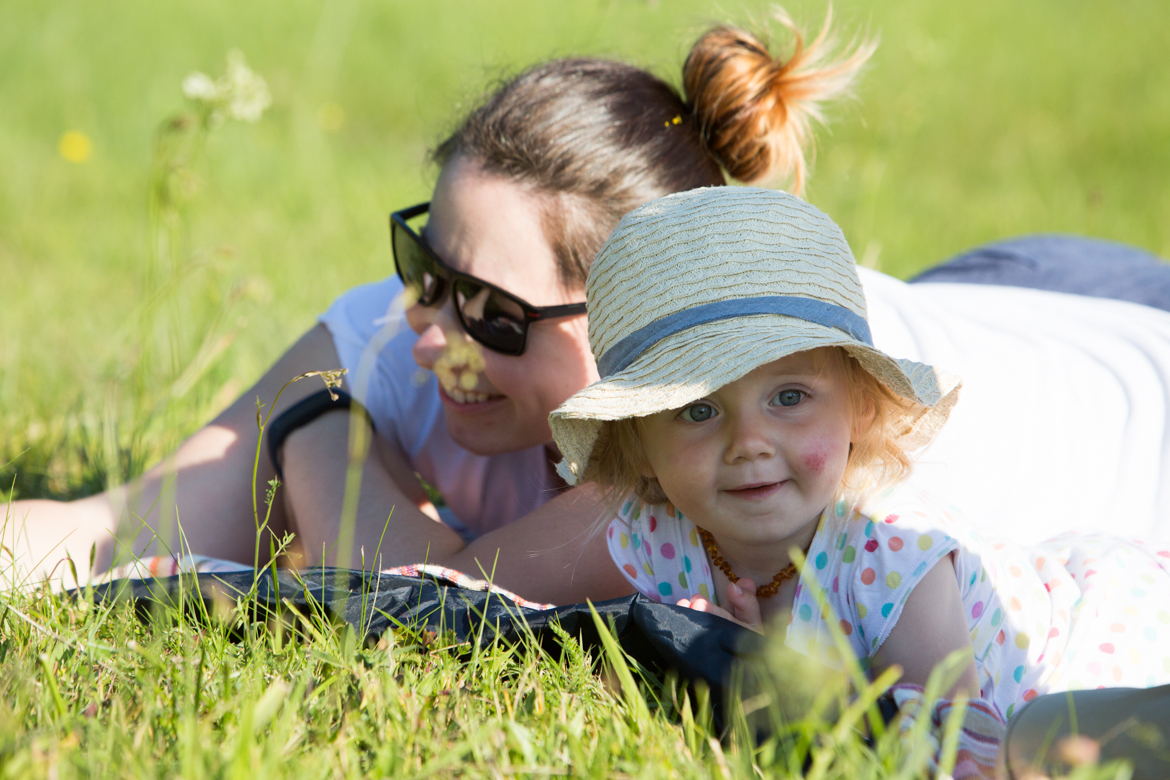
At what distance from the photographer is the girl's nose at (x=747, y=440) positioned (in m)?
1.56

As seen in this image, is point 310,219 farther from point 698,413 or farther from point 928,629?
point 928,629

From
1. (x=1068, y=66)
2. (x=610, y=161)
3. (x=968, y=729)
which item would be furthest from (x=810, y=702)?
(x=1068, y=66)

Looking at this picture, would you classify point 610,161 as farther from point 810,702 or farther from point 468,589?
point 810,702

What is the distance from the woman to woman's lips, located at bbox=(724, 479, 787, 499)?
428mm

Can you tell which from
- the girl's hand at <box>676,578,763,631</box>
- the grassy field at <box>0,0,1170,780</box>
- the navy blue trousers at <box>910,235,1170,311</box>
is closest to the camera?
the grassy field at <box>0,0,1170,780</box>

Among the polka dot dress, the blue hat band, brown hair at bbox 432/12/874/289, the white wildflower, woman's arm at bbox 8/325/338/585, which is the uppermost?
the white wildflower

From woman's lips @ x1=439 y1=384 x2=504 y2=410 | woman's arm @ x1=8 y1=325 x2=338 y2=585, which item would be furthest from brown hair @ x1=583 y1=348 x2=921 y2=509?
woman's arm @ x1=8 y1=325 x2=338 y2=585

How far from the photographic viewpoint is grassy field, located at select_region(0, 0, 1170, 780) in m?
1.29

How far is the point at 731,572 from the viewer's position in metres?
1.81

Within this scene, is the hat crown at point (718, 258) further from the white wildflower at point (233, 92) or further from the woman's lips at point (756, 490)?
the white wildflower at point (233, 92)

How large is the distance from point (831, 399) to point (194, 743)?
1.08 m

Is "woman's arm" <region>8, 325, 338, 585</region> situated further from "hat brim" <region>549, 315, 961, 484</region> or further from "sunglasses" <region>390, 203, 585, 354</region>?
"hat brim" <region>549, 315, 961, 484</region>

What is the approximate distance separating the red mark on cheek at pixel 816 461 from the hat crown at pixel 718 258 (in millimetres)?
255

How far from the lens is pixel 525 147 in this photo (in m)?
2.21
